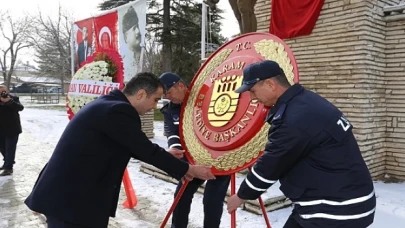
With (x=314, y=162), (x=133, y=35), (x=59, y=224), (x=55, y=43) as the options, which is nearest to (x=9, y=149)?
(x=133, y=35)

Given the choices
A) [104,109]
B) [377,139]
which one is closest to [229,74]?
[104,109]

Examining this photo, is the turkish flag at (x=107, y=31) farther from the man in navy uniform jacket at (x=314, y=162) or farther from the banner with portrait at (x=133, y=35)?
the man in navy uniform jacket at (x=314, y=162)

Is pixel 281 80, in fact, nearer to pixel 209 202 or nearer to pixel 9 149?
pixel 209 202

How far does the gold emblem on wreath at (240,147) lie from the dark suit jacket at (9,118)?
15.3ft

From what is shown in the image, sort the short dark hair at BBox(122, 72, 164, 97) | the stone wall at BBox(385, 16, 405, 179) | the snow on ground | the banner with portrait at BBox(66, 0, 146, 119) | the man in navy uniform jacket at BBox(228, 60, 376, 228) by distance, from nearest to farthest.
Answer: the man in navy uniform jacket at BBox(228, 60, 376, 228) < the short dark hair at BBox(122, 72, 164, 97) < the snow on ground < the banner with portrait at BBox(66, 0, 146, 119) < the stone wall at BBox(385, 16, 405, 179)

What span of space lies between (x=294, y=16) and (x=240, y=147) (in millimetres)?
4088

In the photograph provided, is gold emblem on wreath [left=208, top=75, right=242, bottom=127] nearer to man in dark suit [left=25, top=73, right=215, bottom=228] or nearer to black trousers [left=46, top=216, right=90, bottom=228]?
man in dark suit [left=25, top=73, right=215, bottom=228]

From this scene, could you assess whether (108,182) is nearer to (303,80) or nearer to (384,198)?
(384,198)

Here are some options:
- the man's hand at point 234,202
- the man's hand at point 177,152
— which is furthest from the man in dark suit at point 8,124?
the man's hand at point 234,202

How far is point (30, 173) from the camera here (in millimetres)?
6734

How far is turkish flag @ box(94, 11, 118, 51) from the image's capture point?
17.0 feet

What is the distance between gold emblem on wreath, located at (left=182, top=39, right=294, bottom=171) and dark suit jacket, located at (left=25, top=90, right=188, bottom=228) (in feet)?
2.48

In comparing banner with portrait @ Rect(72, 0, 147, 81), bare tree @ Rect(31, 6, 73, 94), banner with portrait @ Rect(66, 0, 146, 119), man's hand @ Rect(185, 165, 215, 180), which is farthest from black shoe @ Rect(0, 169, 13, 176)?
bare tree @ Rect(31, 6, 73, 94)

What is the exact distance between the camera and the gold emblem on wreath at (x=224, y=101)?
2.82 meters
